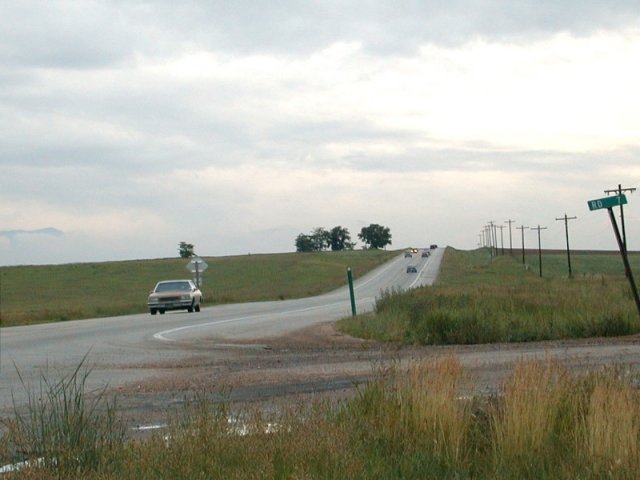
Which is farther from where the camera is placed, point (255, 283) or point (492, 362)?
point (255, 283)

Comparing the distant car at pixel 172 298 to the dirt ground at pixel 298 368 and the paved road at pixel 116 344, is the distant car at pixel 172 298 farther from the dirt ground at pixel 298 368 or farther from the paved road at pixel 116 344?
the dirt ground at pixel 298 368

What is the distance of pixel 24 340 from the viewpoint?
25.3m

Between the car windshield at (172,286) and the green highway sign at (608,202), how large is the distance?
85.8ft

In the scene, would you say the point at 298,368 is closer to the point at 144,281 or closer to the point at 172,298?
the point at 172,298

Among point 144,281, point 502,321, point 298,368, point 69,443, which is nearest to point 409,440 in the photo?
point 69,443

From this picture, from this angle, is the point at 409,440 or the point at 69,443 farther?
the point at 409,440

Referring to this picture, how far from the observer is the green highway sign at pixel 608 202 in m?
18.5

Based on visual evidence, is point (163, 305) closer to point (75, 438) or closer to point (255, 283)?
point (75, 438)

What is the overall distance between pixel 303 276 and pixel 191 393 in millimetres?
95175

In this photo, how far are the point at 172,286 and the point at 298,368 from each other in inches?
1086

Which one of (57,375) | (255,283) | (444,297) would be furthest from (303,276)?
(57,375)

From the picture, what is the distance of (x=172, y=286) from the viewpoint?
4269 cm

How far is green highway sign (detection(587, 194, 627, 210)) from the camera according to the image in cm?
1845

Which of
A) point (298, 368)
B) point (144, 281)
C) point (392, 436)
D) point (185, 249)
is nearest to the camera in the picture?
point (392, 436)
